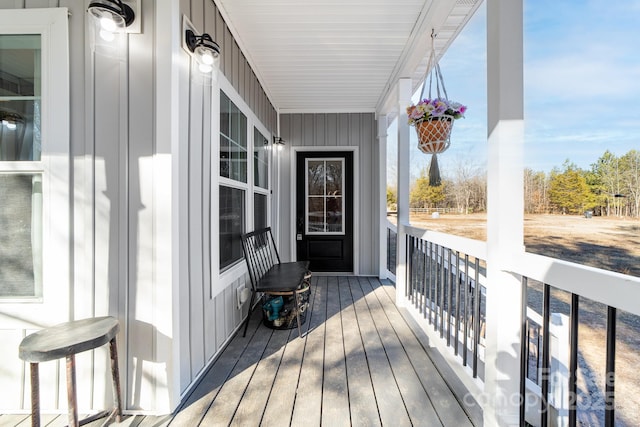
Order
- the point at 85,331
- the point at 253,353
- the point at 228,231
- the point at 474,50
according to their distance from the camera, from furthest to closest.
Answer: the point at 474,50
the point at 228,231
the point at 253,353
the point at 85,331

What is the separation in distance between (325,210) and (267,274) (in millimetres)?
1968

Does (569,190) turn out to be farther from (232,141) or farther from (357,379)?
(232,141)

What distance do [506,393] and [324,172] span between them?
3.69 metres

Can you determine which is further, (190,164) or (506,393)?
(190,164)

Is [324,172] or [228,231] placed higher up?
[324,172]

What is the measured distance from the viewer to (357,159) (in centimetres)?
447

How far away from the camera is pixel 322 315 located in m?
2.88

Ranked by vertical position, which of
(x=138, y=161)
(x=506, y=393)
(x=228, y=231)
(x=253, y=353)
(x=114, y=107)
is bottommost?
(x=253, y=353)

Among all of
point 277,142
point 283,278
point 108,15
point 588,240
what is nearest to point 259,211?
point 283,278

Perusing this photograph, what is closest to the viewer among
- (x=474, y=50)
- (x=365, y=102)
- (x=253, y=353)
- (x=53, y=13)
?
(x=53, y=13)

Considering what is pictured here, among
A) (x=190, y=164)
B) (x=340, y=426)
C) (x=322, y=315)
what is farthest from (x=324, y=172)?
(x=340, y=426)

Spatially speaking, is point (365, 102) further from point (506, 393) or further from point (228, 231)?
point (506, 393)

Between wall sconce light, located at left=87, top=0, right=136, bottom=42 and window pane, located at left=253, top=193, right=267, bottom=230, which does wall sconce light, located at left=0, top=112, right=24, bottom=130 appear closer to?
wall sconce light, located at left=87, top=0, right=136, bottom=42

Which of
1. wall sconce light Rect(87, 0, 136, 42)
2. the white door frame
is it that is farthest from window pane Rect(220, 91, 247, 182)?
the white door frame
